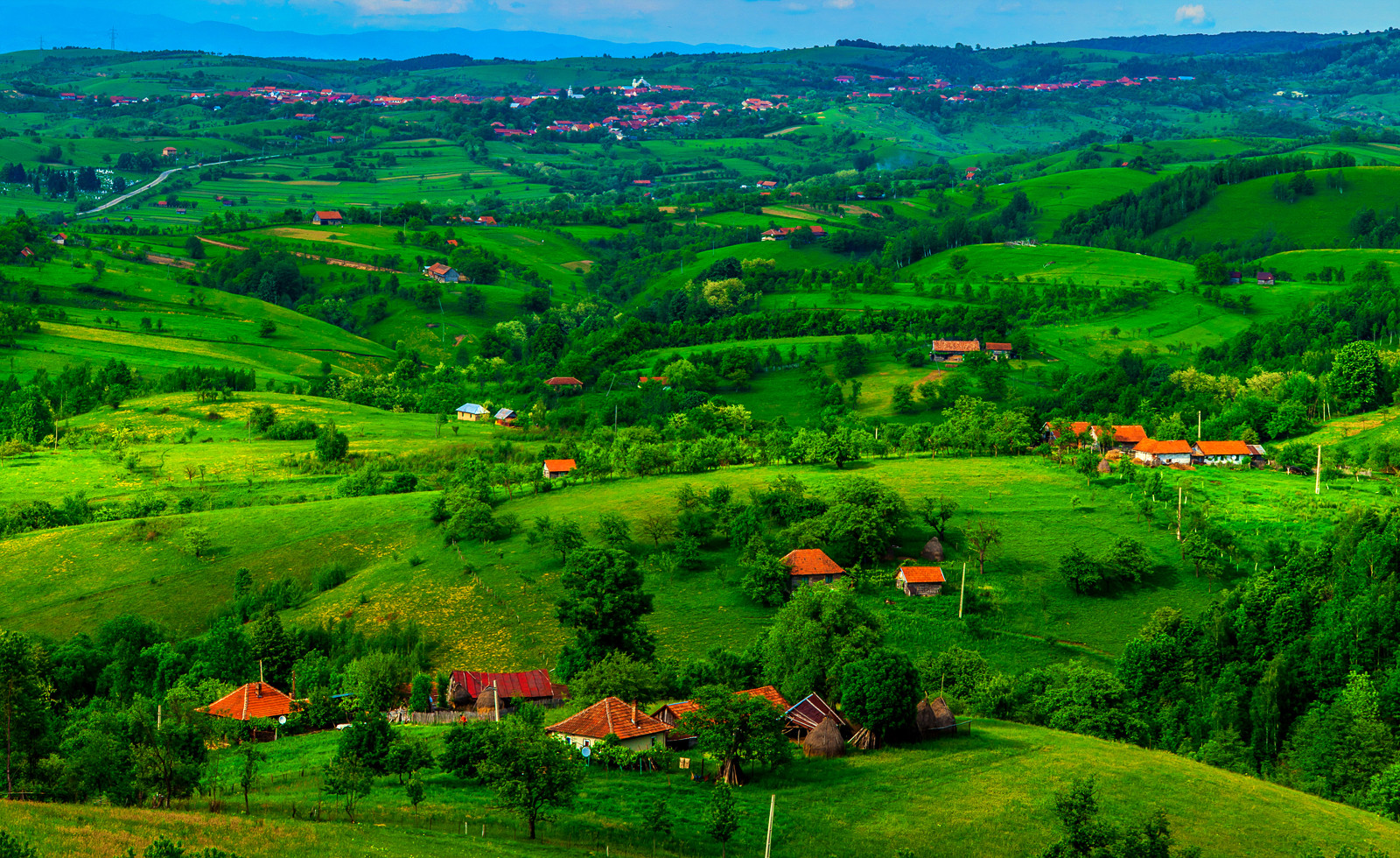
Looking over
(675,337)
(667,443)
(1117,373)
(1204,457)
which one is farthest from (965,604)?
(675,337)

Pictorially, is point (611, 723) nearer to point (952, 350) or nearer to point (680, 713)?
point (680, 713)

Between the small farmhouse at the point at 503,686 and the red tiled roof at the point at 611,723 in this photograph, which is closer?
the red tiled roof at the point at 611,723

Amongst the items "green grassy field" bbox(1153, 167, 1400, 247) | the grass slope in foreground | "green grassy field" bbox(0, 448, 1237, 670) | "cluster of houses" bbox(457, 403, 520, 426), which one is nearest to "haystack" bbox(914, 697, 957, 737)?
the grass slope in foreground

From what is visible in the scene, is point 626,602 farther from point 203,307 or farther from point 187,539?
point 203,307

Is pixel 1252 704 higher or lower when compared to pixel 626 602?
lower

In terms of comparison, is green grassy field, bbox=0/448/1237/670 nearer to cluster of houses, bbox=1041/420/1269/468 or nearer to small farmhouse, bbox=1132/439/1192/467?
cluster of houses, bbox=1041/420/1269/468

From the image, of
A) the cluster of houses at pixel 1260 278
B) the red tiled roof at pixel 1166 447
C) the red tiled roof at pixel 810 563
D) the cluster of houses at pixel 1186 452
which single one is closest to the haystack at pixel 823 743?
the red tiled roof at pixel 810 563

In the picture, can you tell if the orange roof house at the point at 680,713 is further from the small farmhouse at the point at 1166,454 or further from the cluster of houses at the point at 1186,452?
the small farmhouse at the point at 1166,454
